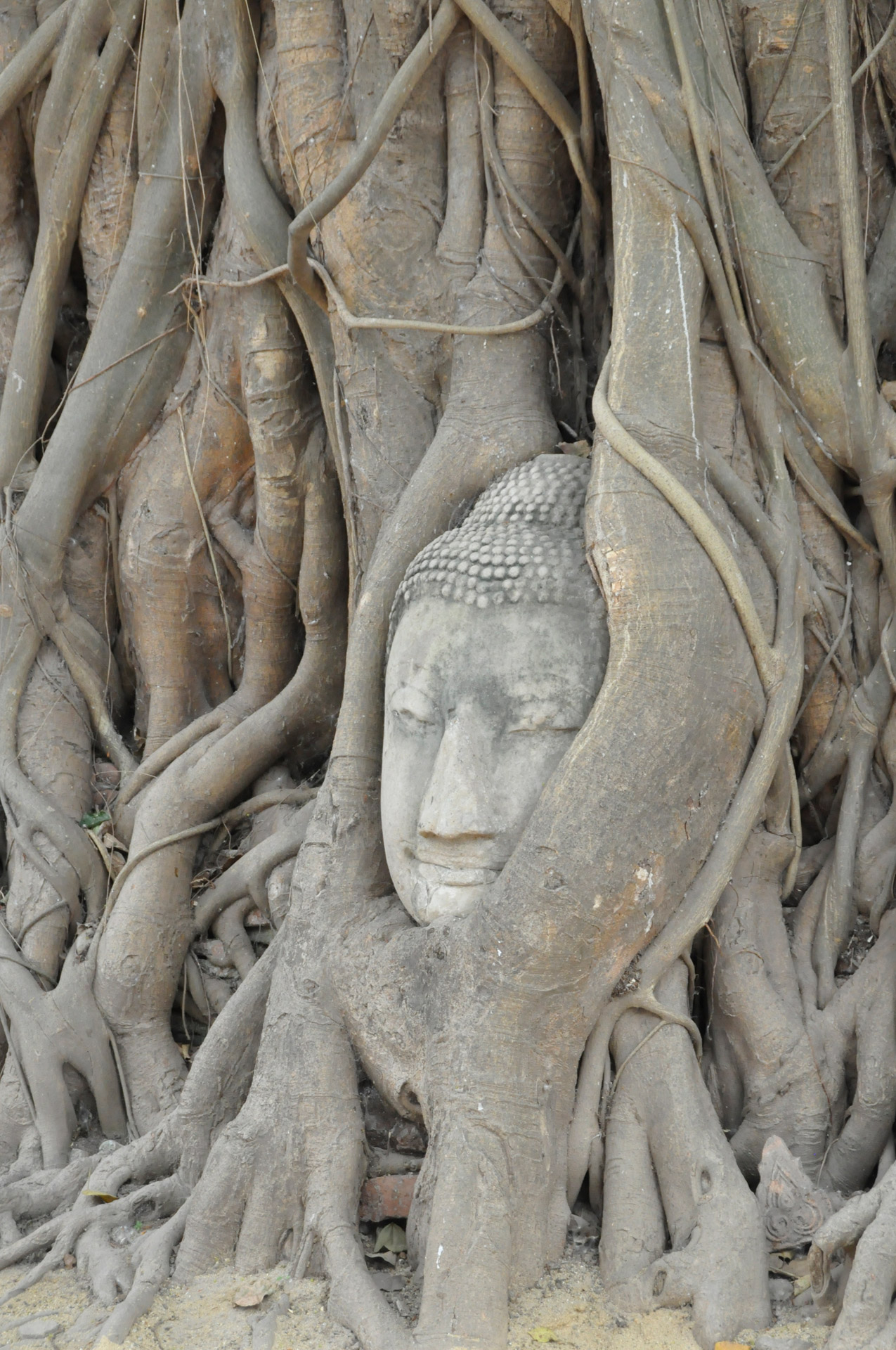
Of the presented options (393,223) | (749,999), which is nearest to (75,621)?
(393,223)

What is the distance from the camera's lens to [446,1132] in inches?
102

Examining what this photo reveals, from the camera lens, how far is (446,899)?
9.39 ft

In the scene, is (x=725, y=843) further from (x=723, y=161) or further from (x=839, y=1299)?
(x=723, y=161)

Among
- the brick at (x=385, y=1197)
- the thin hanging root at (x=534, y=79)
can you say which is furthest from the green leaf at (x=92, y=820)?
the thin hanging root at (x=534, y=79)

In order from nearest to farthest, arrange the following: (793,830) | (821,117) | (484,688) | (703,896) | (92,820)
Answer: (703,896) → (484,688) → (793,830) → (821,117) → (92,820)

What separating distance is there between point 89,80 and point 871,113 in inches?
97.5

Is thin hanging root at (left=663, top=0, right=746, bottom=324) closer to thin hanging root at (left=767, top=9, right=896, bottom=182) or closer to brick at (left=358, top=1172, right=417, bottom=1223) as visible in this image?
thin hanging root at (left=767, top=9, right=896, bottom=182)

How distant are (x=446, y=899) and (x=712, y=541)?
971mm

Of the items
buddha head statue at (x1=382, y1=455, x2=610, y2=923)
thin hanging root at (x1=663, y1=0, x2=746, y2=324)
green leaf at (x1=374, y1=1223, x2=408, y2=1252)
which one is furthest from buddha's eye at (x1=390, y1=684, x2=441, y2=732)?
thin hanging root at (x1=663, y1=0, x2=746, y2=324)

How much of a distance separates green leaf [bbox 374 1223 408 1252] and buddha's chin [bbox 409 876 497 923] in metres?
0.66

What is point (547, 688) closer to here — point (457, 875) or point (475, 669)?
point (475, 669)

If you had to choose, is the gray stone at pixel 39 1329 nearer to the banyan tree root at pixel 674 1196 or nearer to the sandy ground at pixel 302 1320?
the sandy ground at pixel 302 1320

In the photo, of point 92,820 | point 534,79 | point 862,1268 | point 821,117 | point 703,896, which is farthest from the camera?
point 92,820

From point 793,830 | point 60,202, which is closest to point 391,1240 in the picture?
point 793,830
